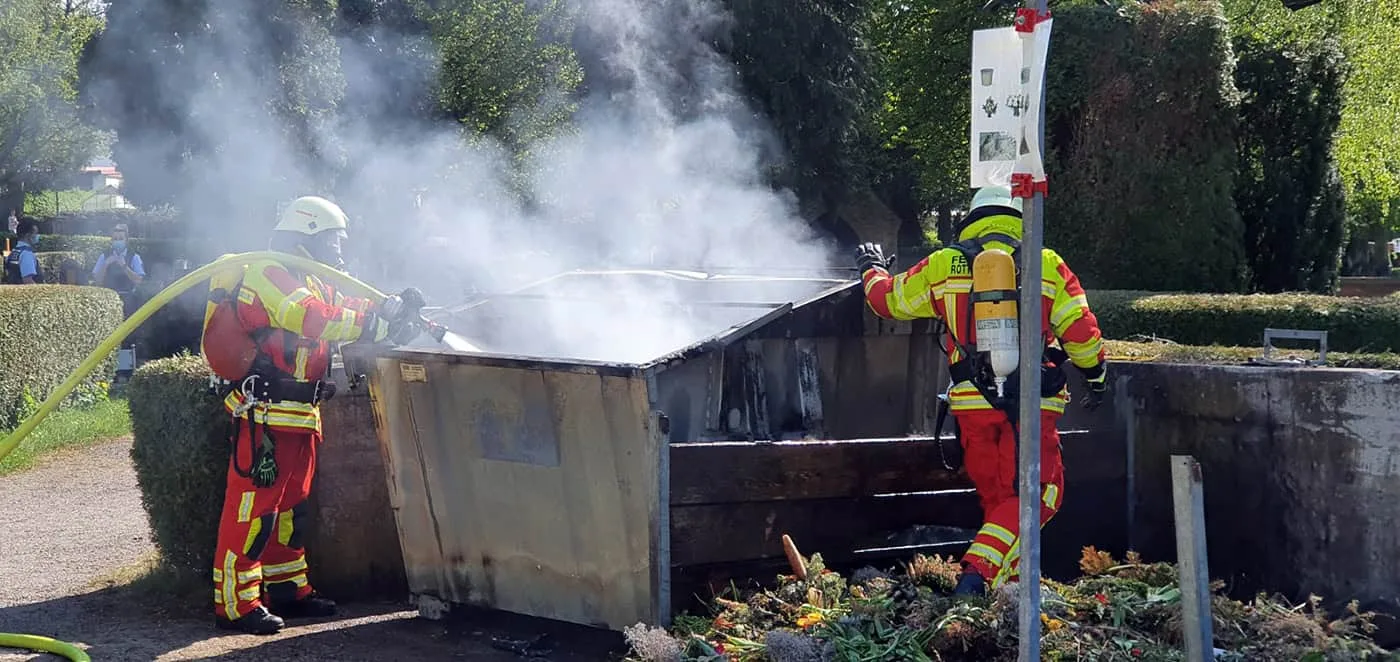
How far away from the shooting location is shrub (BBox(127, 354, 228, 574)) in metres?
5.70

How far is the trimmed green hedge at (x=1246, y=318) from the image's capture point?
9.17 metres

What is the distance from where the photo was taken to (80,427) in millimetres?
10703

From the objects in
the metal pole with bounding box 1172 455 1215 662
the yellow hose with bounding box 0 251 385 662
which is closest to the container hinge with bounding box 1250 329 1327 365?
the metal pole with bounding box 1172 455 1215 662

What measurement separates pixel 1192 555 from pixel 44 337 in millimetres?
10101

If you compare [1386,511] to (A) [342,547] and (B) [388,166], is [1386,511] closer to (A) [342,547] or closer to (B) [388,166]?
(A) [342,547]

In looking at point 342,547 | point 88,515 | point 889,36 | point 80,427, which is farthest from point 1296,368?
point 889,36

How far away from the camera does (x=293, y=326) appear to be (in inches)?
209

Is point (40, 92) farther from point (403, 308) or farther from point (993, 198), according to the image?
point (993, 198)

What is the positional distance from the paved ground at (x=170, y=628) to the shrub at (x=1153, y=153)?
891 cm

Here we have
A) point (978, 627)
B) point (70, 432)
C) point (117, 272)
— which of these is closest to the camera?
point (978, 627)

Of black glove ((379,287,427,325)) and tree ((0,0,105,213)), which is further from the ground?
tree ((0,0,105,213))

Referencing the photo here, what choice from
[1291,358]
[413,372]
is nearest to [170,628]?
[413,372]

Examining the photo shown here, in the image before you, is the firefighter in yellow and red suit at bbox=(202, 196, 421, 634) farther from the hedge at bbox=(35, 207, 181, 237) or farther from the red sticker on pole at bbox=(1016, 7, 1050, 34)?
the hedge at bbox=(35, 207, 181, 237)

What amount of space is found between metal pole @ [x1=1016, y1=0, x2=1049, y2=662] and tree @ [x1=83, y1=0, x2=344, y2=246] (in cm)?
951
